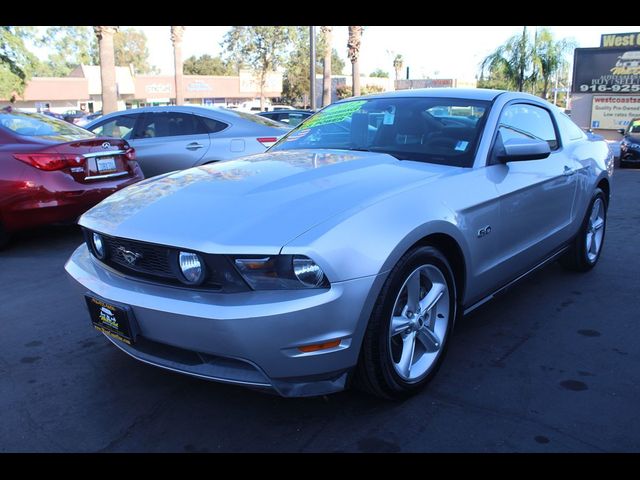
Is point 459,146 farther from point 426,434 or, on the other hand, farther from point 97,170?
point 97,170

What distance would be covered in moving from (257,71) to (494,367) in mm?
36858

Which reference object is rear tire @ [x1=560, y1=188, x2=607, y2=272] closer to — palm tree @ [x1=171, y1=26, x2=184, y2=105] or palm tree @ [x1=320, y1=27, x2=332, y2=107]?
palm tree @ [x1=320, y1=27, x2=332, y2=107]

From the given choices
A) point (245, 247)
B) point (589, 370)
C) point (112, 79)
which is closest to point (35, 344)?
point (245, 247)

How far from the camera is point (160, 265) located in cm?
262

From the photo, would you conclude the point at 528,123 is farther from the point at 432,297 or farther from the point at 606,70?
the point at 606,70

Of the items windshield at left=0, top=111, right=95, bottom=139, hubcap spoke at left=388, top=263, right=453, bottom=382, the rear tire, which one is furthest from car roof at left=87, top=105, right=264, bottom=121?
hubcap spoke at left=388, top=263, right=453, bottom=382

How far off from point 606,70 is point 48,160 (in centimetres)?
2679

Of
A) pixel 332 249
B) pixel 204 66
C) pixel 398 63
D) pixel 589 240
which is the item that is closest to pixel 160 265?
pixel 332 249

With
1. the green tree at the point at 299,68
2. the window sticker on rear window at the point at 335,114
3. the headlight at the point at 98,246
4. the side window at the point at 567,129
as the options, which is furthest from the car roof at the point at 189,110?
the green tree at the point at 299,68

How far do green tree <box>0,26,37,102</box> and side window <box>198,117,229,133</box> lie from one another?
124ft

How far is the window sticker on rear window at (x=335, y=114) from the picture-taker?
4.16 meters

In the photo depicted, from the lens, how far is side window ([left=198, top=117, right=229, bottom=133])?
8.00 m

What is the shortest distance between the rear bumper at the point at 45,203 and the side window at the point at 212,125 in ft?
7.97

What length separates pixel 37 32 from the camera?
47781 mm
